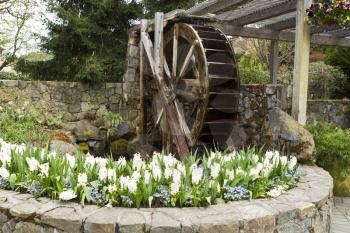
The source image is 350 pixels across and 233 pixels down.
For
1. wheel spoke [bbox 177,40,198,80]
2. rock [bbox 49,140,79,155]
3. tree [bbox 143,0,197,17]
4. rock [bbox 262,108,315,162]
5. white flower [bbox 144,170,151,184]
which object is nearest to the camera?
white flower [bbox 144,170,151,184]

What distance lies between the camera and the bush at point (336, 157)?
5586 millimetres

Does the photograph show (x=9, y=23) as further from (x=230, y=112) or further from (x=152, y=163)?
(x=152, y=163)

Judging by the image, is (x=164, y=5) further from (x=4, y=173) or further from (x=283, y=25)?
(x=4, y=173)

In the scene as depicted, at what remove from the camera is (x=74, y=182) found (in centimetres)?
354

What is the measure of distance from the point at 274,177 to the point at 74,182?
1912 millimetres

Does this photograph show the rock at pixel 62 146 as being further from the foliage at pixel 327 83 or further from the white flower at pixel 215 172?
the foliage at pixel 327 83

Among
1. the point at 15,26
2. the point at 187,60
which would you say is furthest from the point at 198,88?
the point at 15,26

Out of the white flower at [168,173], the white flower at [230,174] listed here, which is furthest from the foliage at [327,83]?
the white flower at [168,173]

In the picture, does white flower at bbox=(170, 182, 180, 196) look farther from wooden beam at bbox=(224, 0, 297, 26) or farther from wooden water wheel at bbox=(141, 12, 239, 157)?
wooden beam at bbox=(224, 0, 297, 26)

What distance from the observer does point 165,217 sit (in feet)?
10.3

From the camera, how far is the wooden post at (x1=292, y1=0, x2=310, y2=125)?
19.1 feet

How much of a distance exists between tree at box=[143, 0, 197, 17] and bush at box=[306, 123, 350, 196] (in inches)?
242

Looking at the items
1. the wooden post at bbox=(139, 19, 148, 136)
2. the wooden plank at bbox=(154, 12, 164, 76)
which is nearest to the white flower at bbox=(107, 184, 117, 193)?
the wooden plank at bbox=(154, 12, 164, 76)

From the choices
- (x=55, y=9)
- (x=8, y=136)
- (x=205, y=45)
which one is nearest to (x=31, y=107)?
(x=8, y=136)
